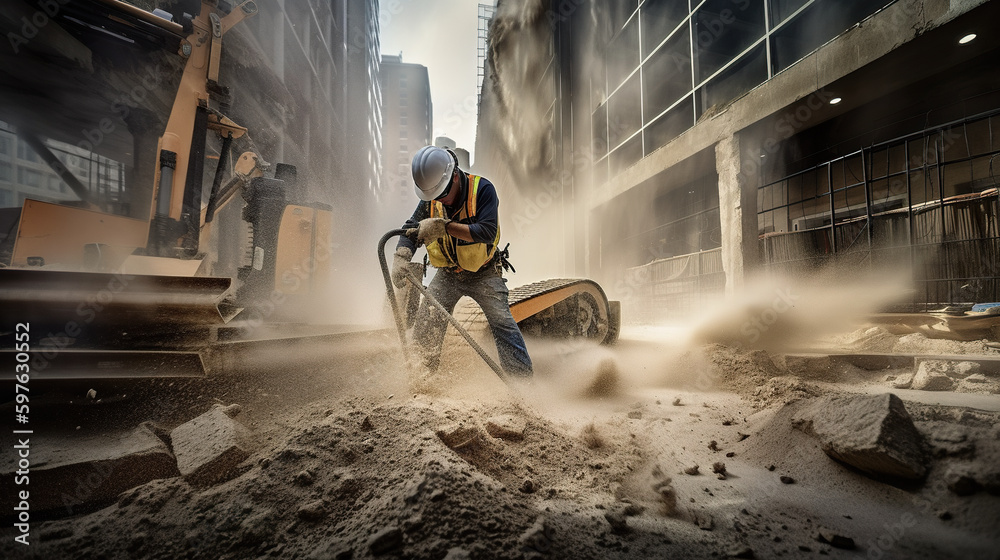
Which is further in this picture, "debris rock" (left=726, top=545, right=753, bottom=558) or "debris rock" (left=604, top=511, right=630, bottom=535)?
"debris rock" (left=604, top=511, right=630, bottom=535)

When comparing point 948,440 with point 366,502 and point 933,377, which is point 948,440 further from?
point 933,377

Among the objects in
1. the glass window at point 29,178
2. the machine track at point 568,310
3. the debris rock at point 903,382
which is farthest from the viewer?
the glass window at point 29,178

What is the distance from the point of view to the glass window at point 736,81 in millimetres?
8273

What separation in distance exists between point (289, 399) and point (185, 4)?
317 inches

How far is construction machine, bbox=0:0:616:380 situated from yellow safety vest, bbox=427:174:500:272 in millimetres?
587

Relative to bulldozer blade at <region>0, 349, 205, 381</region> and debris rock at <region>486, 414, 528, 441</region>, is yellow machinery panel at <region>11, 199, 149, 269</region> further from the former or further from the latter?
debris rock at <region>486, 414, 528, 441</region>

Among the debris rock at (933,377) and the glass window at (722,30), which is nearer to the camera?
the debris rock at (933,377)

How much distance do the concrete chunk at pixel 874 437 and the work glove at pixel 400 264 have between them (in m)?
2.64

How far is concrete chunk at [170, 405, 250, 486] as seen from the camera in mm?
1524

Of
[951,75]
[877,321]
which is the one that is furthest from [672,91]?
[877,321]

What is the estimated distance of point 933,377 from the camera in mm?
2963

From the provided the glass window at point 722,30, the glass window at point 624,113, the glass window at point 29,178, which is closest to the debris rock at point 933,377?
the glass window at point 722,30

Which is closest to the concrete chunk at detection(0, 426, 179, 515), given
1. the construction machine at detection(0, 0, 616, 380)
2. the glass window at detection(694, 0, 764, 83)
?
the construction machine at detection(0, 0, 616, 380)

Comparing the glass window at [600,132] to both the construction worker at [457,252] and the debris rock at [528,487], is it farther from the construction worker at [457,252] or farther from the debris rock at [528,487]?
the debris rock at [528,487]
